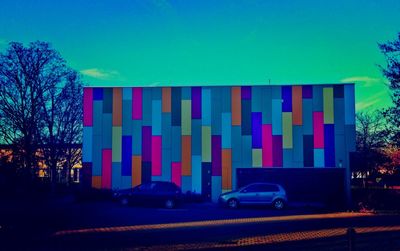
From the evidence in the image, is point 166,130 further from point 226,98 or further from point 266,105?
point 266,105

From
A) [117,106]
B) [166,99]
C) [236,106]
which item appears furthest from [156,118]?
[236,106]

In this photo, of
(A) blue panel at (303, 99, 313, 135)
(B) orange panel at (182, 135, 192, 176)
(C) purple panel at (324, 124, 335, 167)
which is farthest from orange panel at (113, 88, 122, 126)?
(C) purple panel at (324, 124, 335, 167)

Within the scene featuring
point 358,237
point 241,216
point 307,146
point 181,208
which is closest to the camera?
point 358,237

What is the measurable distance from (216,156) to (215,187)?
1.90 m

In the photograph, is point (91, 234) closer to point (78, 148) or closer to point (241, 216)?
point (241, 216)

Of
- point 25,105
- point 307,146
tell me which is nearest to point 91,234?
point 307,146

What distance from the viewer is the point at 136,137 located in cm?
2769

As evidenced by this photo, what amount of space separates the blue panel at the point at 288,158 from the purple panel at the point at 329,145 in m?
2.08

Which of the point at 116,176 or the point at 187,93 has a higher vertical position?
the point at 187,93

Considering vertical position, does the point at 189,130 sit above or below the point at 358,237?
above

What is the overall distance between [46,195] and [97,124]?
23.2 feet

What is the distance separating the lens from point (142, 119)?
27.8 m

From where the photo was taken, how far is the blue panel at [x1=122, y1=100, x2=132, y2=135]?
27781 mm

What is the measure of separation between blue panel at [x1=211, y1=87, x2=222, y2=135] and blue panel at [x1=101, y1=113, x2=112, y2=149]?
6.51 meters
